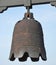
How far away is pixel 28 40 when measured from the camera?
15.6 feet

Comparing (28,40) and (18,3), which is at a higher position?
(18,3)

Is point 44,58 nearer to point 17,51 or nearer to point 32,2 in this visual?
point 17,51

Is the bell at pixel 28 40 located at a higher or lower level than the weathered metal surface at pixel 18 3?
lower

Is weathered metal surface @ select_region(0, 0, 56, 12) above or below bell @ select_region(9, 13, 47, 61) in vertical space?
above

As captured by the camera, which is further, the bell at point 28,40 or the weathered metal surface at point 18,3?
the weathered metal surface at point 18,3

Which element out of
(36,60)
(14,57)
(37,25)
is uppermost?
(37,25)

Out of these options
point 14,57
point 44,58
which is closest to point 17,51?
point 14,57

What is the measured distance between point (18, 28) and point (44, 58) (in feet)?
2.45

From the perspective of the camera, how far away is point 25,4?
16.9ft

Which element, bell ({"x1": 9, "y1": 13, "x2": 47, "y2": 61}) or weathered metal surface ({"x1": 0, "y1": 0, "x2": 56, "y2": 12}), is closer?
bell ({"x1": 9, "y1": 13, "x2": 47, "y2": 61})

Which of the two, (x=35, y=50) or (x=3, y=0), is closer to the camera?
(x=35, y=50)

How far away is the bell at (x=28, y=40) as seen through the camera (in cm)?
462

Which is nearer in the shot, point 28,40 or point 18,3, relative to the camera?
point 28,40

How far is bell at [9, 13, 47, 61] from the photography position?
4.62 metres
